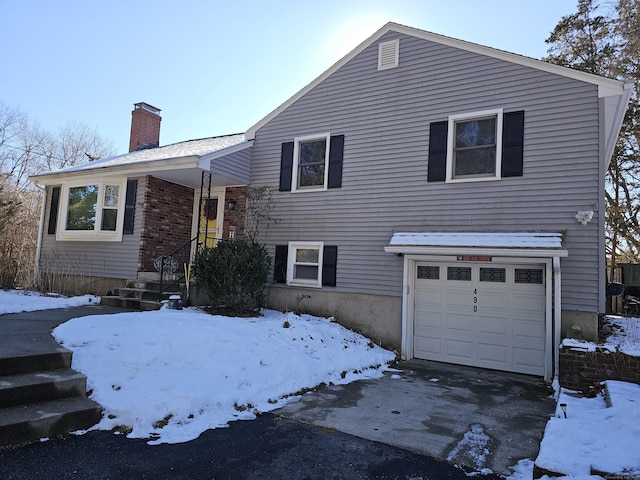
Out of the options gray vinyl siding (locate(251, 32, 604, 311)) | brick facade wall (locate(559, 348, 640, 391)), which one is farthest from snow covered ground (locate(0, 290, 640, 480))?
gray vinyl siding (locate(251, 32, 604, 311))

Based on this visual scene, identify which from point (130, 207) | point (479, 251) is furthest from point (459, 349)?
point (130, 207)

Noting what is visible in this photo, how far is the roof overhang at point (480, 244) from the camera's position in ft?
23.0

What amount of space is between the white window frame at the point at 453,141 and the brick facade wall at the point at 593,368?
11.4ft

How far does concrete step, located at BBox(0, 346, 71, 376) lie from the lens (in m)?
4.26

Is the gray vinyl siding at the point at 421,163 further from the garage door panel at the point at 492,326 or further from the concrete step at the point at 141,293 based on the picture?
the concrete step at the point at 141,293

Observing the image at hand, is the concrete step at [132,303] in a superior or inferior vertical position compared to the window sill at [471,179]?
inferior

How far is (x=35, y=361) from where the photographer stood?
4.45m

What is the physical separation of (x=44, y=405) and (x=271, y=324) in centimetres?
418

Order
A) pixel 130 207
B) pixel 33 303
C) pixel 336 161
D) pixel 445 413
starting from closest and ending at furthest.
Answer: pixel 445 413 < pixel 33 303 < pixel 336 161 < pixel 130 207

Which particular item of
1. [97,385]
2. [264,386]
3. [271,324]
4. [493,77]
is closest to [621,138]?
[493,77]

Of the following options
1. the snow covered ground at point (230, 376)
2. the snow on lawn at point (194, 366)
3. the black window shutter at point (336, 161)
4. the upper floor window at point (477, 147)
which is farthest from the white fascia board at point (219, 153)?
the upper floor window at point (477, 147)

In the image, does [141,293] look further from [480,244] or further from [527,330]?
[527,330]

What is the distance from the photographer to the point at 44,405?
3975 millimetres

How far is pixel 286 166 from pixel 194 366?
20.4 ft
